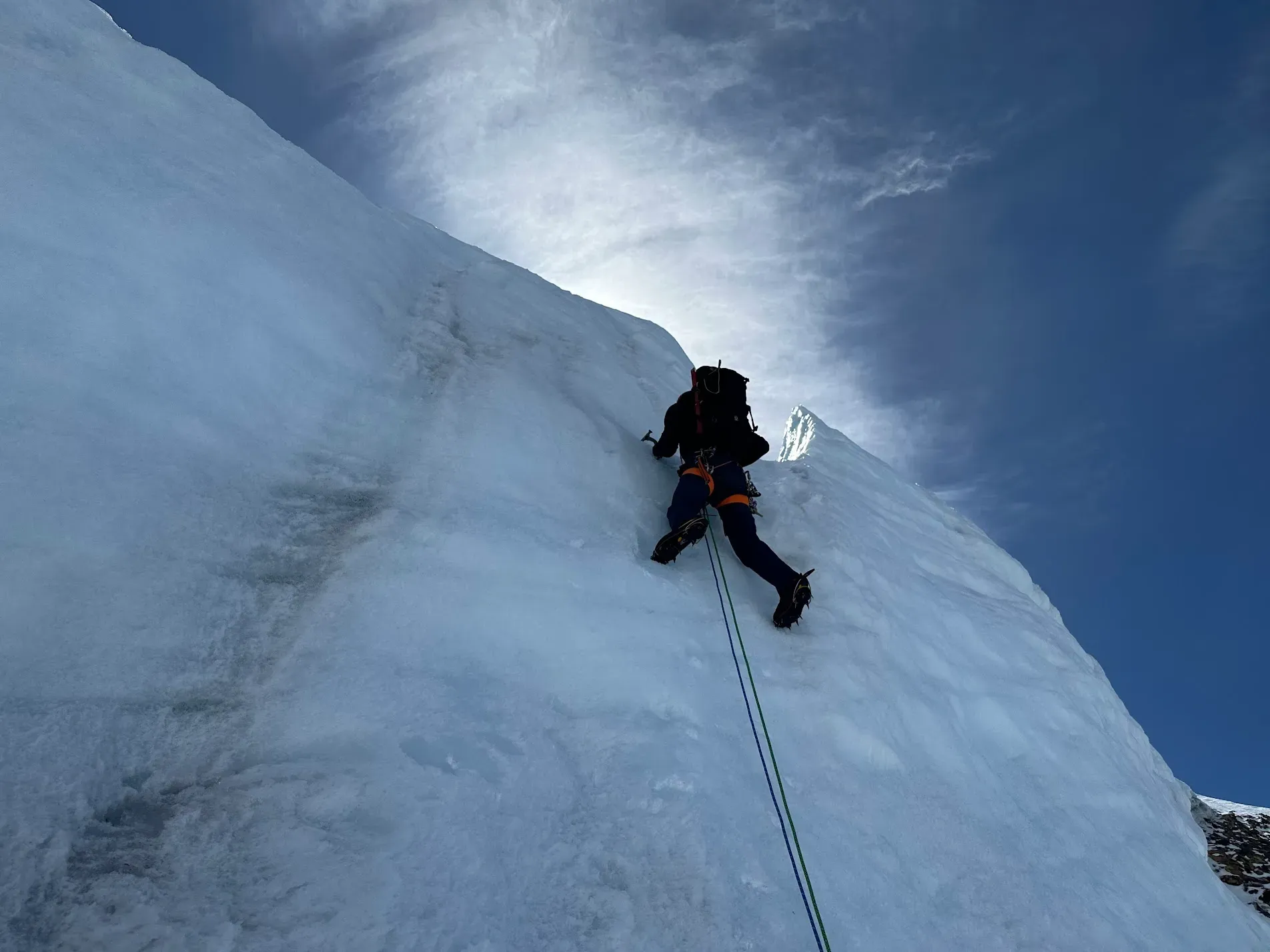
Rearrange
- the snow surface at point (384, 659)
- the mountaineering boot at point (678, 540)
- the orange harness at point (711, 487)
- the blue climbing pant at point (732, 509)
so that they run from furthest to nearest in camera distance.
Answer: the orange harness at point (711, 487)
the blue climbing pant at point (732, 509)
the mountaineering boot at point (678, 540)
the snow surface at point (384, 659)

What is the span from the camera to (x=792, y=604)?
4.54 meters

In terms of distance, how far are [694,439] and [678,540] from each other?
1.21 metres

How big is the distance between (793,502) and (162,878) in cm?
520

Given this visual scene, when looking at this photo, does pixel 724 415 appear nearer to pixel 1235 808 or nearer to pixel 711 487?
pixel 711 487

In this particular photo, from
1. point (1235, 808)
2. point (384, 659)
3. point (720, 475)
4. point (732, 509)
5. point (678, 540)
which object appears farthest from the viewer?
point (1235, 808)

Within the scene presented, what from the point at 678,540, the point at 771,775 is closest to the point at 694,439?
the point at 678,540

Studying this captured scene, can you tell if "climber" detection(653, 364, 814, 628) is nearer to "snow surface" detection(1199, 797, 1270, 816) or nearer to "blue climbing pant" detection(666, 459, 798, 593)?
"blue climbing pant" detection(666, 459, 798, 593)

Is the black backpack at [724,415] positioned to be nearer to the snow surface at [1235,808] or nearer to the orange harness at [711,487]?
the orange harness at [711,487]

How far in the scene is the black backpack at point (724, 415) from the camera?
5493 mm

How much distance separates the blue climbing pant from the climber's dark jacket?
0.24 metres

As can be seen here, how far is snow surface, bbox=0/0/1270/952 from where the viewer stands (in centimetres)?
224

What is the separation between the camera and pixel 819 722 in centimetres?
391

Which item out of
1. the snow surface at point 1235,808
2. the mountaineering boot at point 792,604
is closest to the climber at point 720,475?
the mountaineering boot at point 792,604

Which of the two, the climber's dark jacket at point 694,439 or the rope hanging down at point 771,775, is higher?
the climber's dark jacket at point 694,439
